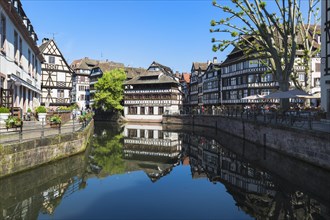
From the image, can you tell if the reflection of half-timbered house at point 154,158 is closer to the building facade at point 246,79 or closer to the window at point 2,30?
the window at point 2,30

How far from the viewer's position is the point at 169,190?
12.9m

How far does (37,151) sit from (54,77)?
136 feet

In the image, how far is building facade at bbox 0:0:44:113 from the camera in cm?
1900

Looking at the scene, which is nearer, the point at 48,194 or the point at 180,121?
the point at 48,194

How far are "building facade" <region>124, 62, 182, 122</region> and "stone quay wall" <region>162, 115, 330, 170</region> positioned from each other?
25753 mm

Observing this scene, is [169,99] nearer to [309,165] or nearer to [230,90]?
[230,90]

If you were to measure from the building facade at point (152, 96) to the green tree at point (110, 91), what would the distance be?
5.49 ft

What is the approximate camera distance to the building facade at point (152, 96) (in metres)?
59.5

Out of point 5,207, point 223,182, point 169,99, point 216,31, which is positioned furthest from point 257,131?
point 169,99

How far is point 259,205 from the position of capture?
1062cm

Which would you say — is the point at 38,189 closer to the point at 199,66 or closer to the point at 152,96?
the point at 152,96

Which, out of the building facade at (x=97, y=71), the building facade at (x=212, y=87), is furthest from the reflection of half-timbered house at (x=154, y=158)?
the building facade at (x=97, y=71)

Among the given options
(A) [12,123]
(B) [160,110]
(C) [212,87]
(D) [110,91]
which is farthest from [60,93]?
(A) [12,123]

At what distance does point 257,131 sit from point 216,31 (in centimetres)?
912
